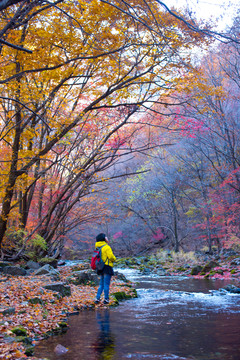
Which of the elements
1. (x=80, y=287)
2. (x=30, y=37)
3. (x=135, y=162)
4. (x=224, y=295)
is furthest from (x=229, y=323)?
(x=135, y=162)

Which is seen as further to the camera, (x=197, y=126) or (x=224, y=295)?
(x=197, y=126)

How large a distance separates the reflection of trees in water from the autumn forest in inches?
127

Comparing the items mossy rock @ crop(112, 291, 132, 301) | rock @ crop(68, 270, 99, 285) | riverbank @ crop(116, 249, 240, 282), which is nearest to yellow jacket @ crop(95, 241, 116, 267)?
mossy rock @ crop(112, 291, 132, 301)

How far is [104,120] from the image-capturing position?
1336 centimetres

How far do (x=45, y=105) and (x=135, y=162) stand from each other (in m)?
26.1

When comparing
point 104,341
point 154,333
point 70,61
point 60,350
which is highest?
point 70,61

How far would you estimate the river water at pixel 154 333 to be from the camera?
164 inches

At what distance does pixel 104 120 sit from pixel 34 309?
8962 millimetres

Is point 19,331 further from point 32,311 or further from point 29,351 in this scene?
point 32,311

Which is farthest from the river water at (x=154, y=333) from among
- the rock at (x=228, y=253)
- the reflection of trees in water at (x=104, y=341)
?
the rock at (x=228, y=253)

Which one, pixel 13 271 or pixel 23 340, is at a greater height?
pixel 13 271

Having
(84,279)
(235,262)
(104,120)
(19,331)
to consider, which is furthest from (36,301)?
(235,262)

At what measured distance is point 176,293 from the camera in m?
9.92

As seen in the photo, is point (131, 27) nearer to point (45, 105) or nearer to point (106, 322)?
point (45, 105)
